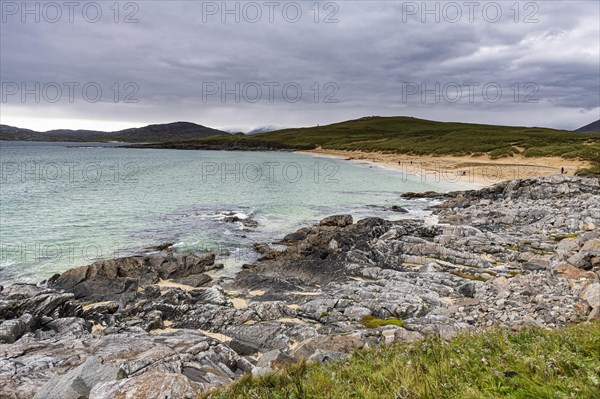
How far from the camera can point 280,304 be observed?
14484 millimetres

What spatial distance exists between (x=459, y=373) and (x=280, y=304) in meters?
9.62

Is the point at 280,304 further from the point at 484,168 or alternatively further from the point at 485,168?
the point at 484,168

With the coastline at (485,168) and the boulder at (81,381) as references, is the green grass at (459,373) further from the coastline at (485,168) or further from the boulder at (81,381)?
the coastline at (485,168)

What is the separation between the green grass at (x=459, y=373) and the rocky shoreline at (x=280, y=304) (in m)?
1.30

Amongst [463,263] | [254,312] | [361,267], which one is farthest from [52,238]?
[463,263]

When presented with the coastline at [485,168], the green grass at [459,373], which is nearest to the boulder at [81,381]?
the green grass at [459,373]

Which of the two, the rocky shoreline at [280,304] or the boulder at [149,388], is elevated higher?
the boulder at [149,388]

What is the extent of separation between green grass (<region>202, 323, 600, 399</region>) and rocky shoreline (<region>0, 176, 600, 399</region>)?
1300 millimetres

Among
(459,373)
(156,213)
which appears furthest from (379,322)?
(156,213)

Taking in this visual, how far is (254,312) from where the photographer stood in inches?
546

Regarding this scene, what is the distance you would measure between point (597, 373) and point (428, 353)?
2521 mm

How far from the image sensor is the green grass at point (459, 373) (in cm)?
479

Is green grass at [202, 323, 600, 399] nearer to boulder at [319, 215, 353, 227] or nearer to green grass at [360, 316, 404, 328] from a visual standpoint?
green grass at [360, 316, 404, 328]

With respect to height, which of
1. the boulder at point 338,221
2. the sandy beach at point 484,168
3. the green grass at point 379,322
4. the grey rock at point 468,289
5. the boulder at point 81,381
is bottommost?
the green grass at point 379,322
